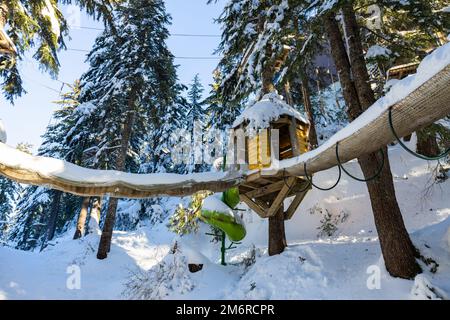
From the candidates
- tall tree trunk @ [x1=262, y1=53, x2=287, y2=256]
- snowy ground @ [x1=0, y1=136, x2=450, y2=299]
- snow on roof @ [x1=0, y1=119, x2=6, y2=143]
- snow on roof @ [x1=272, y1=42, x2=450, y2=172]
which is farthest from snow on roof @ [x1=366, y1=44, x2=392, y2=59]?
snow on roof @ [x1=0, y1=119, x2=6, y2=143]

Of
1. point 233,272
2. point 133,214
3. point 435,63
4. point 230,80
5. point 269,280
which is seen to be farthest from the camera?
Result: point 133,214

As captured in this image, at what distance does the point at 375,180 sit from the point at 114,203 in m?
10.7

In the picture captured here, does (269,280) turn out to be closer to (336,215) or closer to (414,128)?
(414,128)

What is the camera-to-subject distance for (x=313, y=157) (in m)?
4.48

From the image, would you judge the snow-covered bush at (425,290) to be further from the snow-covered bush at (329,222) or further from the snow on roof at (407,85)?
the snow-covered bush at (329,222)

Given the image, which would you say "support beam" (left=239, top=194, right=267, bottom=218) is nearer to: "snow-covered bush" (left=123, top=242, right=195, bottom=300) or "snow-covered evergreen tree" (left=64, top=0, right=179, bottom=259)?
"snow-covered bush" (left=123, top=242, right=195, bottom=300)

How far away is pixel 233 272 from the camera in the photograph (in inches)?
324

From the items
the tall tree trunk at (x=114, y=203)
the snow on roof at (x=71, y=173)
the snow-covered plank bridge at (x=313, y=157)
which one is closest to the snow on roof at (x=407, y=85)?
the snow-covered plank bridge at (x=313, y=157)

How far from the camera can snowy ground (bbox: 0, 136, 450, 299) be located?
498 cm

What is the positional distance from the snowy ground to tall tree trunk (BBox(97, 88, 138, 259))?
18.9 inches

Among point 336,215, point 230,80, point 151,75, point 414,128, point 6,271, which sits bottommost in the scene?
point 6,271

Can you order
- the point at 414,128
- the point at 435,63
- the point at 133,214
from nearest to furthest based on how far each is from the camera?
1. the point at 435,63
2. the point at 414,128
3. the point at 133,214
